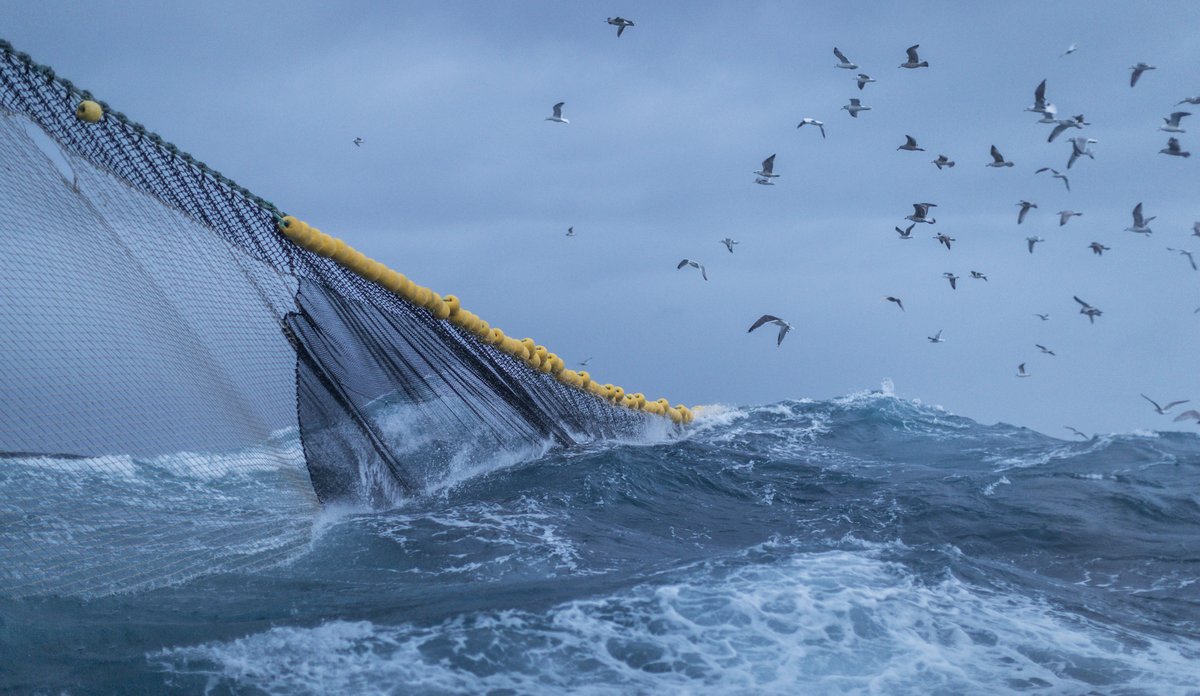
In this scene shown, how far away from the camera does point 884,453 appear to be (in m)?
18.1

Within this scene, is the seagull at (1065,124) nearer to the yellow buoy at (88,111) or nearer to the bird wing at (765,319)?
the bird wing at (765,319)

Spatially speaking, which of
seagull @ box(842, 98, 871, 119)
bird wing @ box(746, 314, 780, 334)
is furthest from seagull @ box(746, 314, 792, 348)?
seagull @ box(842, 98, 871, 119)

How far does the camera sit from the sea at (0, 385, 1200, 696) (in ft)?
18.9

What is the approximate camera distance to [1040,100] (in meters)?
14.9

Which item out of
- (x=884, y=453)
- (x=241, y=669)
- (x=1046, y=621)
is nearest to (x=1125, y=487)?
(x=884, y=453)

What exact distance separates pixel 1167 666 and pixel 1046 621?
889mm

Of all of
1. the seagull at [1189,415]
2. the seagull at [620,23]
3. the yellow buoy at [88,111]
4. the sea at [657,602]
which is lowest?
the sea at [657,602]

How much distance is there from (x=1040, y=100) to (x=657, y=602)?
11.9 metres

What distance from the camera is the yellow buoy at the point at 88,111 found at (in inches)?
259

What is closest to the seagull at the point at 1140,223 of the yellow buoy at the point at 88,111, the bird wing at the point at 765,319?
the bird wing at the point at 765,319

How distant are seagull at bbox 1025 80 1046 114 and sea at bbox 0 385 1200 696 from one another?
624 cm

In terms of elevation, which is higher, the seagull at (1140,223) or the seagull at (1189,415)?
the seagull at (1140,223)

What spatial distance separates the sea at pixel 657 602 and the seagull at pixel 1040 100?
20.5 ft

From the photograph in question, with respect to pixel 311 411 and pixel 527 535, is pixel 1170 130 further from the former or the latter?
pixel 311 411
